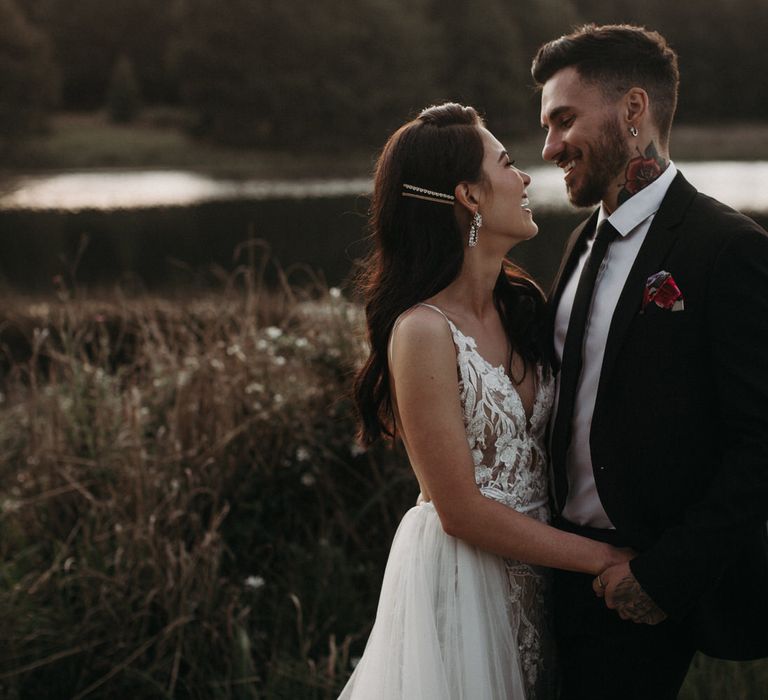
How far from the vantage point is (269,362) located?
5098 mm

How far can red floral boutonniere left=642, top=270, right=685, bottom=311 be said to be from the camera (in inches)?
89.7

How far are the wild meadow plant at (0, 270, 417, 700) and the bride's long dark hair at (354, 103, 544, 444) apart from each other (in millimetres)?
1623

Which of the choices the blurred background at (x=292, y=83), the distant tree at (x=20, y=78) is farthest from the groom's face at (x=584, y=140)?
the distant tree at (x=20, y=78)

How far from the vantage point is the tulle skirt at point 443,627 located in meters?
2.42

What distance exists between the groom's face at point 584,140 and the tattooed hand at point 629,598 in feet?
3.38

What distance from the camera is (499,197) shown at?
253 centimetres

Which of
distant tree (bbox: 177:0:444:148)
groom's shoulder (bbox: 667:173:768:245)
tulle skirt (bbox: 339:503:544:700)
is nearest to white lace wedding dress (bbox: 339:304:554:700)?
tulle skirt (bbox: 339:503:544:700)

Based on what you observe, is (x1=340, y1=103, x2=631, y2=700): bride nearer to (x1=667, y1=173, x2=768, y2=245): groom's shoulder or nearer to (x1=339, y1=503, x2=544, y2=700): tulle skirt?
(x1=339, y1=503, x2=544, y2=700): tulle skirt

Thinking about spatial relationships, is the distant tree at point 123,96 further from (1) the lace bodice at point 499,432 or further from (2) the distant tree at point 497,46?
(1) the lace bodice at point 499,432

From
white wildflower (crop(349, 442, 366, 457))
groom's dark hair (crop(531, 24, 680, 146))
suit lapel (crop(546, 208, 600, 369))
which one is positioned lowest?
white wildflower (crop(349, 442, 366, 457))

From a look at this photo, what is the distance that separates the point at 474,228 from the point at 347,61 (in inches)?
953

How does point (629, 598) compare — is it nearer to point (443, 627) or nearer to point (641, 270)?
point (443, 627)

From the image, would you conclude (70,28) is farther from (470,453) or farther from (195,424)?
(470,453)

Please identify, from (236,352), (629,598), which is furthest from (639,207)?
(236,352)
